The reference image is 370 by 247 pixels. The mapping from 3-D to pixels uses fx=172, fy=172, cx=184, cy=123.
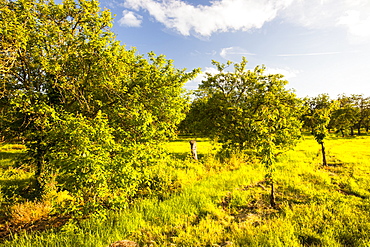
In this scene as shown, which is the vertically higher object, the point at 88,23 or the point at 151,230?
the point at 88,23

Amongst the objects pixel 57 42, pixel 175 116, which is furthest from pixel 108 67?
pixel 175 116

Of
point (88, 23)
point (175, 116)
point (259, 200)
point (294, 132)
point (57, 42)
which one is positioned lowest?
point (259, 200)

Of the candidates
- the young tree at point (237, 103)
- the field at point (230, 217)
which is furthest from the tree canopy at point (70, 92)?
the young tree at point (237, 103)

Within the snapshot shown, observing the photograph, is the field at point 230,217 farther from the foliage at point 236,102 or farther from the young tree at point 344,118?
the young tree at point 344,118

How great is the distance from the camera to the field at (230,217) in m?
5.57

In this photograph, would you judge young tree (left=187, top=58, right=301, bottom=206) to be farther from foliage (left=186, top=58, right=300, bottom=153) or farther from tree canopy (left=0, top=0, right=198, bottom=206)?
tree canopy (left=0, top=0, right=198, bottom=206)

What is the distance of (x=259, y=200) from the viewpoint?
8.45 metres

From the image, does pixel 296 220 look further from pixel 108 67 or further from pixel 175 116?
pixel 108 67

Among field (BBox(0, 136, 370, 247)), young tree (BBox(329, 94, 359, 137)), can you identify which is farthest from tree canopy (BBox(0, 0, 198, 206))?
young tree (BBox(329, 94, 359, 137))

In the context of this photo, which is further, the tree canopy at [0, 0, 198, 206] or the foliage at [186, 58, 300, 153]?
the foliage at [186, 58, 300, 153]

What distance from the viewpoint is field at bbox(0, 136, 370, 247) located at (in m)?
5.57

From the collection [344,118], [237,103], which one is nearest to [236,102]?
[237,103]

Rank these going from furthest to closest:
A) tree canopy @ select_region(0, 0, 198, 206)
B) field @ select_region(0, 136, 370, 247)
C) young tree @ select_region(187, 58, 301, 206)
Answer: young tree @ select_region(187, 58, 301, 206), tree canopy @ select_region(0, 0, 198, 206), field @ select_region(0, 136, 370, 247)

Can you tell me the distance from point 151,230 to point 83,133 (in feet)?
14.4
